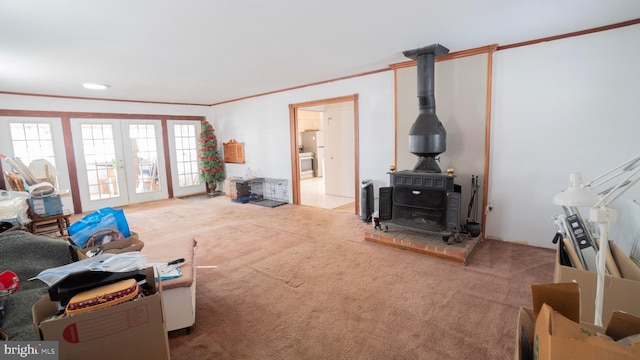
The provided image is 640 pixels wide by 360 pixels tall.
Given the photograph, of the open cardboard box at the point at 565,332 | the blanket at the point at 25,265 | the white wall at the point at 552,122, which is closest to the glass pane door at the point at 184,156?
the blanket at the point at 25,265

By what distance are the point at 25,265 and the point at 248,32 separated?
2.52m

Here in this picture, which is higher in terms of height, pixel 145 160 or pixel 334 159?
pixel 145 160

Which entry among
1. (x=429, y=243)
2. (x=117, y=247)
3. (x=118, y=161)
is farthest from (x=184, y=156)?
(x=429, y=243)

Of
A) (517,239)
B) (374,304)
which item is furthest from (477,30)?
(374,304)

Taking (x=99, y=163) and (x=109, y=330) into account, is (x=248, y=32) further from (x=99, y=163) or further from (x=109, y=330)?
(x=99, y=163)

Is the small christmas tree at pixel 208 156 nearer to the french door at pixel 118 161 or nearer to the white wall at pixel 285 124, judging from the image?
the white wall at pixel 285 124

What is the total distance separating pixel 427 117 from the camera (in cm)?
349

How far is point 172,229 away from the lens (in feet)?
15.0

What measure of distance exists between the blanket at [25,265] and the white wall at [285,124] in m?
3.81

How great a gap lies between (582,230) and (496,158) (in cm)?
192

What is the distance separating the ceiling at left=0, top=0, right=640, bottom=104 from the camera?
2.24 m

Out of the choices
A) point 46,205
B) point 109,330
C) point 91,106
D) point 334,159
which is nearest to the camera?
point 109,330

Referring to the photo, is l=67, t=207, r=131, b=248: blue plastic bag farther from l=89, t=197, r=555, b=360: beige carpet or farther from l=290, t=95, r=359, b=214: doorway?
l=290, t=95, r=359, b=214: doorway

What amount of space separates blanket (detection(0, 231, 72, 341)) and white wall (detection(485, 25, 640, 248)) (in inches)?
166
